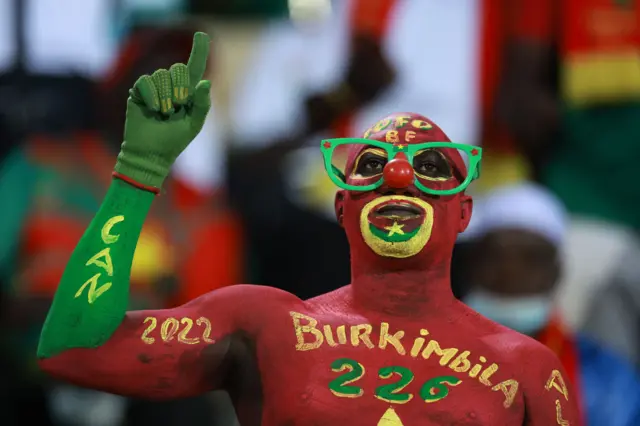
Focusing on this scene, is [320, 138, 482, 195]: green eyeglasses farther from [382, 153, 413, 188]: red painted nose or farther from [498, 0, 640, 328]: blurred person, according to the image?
[498, 0, 640, 328]: blurred person

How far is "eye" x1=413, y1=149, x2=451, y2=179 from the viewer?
8.61 ft

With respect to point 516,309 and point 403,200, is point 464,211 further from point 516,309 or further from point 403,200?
point 516,309

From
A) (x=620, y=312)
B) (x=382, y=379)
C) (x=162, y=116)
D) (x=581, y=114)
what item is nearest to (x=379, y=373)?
(x=382, y=379)

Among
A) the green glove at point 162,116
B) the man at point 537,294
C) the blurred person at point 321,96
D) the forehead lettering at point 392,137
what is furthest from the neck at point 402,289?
the blurred person at point 321,96

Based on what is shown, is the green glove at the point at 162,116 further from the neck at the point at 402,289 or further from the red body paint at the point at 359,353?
the neck at the point at 402,289

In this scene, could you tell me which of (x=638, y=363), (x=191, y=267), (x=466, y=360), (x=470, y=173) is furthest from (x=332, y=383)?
(x=638, y=363)

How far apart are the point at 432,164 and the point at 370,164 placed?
4.6 inches

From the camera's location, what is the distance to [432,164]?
2637mm

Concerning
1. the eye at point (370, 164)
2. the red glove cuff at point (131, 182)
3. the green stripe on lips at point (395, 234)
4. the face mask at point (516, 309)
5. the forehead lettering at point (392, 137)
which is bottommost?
the face mask at point (516, 309)

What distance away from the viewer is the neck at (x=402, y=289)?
260 centimetres

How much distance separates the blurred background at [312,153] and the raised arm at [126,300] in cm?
157

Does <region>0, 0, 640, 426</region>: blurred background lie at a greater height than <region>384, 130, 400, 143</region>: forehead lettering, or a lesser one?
lesser

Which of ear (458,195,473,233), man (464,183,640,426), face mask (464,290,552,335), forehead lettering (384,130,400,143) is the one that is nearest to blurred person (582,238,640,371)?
man (464,183,640,426)

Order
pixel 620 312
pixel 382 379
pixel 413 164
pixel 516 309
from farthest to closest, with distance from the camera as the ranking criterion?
pixel 620 312 < pixel 516 309 < pixel 413 164 < pixel 382 379
